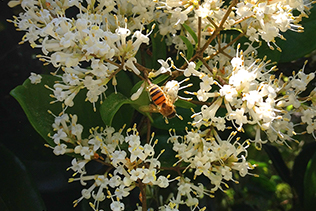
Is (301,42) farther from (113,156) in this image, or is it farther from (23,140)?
(23,140)

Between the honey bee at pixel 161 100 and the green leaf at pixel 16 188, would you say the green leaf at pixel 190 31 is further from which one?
the green leaf at pixel 16 188

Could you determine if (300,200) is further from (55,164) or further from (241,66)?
(55,164)

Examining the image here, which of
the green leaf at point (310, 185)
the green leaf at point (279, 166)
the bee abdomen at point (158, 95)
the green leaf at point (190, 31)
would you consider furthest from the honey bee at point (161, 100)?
the green leaf at point (279, 166)

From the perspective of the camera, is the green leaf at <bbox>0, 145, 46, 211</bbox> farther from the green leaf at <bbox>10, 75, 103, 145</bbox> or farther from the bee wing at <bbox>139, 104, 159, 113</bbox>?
the bee wing at <bbox>139, 104, 159, 113</bbox>

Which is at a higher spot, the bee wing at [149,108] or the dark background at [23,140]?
the bee wing at [149,108]

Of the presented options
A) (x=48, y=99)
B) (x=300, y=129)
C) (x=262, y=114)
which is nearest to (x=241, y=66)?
(x=262, y=114)

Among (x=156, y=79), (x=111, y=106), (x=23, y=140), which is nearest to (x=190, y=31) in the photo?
(x=156, y=79)
